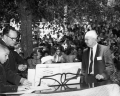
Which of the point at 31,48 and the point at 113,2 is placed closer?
the point at 31,48

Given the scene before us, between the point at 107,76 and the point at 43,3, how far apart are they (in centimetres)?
616

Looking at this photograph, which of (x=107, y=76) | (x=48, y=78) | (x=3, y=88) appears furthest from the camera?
(x=107, y=76)

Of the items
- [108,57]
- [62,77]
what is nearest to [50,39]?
[108,57]

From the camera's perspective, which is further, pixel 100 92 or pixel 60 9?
pixel 60 9

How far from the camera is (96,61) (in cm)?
409

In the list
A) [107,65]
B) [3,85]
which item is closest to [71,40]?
[107,65]

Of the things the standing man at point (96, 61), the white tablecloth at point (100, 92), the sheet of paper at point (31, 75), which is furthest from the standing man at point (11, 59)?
the white tablecloth at point (100, 92)

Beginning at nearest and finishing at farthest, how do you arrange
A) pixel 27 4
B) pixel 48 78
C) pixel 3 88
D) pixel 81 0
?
pixel 3 88 → pixel 48 78 → pixel 27 4 → pixel 81 0

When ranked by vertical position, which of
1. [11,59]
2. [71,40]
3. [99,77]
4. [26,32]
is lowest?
[99,77]

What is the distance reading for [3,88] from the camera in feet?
8.40

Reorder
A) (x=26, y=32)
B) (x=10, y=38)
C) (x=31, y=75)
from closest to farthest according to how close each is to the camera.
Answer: (x=31, y=75), (x=10, y=38), (x=26, y=32)

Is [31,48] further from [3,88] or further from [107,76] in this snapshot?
[3,88]

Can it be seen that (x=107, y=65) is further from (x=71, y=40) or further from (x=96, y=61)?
(x=71, y=40)

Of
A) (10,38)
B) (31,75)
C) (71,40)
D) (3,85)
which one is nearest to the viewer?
(3,85)
